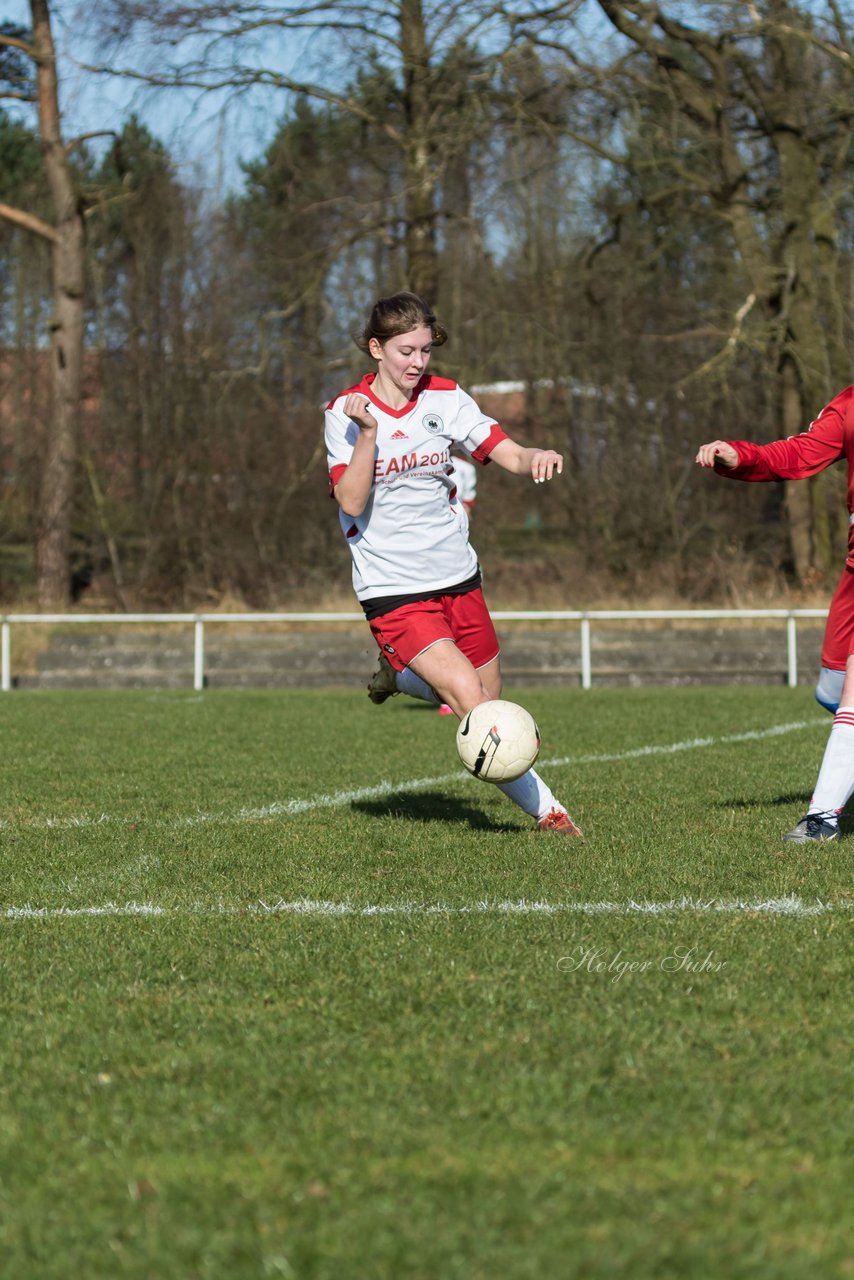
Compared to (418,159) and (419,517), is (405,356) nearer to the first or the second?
(419,517)

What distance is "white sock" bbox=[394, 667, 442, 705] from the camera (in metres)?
6.34

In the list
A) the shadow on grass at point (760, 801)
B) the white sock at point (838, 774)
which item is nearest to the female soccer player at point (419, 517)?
the white sock at point (838, 774)

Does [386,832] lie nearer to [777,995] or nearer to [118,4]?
[777,995]

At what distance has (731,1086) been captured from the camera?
119 inches

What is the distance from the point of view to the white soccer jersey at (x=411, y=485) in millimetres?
6113

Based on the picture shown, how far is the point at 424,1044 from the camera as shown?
333 centimetres

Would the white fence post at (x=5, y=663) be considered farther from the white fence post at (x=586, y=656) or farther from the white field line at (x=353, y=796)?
the white field line at (x=353, y=796)

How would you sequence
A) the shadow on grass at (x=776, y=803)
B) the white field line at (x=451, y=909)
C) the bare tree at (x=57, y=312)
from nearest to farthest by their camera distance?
1. the white field line at (x=451, y=909)
2. the shadow on grass at (x=776, y=803)
3. the bare tree at (x=57, y=312)

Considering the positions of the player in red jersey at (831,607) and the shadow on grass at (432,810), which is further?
the shadow on grass at (432,810)

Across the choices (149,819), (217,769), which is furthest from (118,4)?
→ (149,819)

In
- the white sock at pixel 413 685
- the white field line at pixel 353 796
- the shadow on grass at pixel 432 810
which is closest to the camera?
the white sock at pixel 413 685

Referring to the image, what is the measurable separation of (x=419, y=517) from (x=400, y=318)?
0.78 m

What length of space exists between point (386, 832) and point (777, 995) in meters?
2.83

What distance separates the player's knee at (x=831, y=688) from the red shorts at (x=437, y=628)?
1.30 meters
